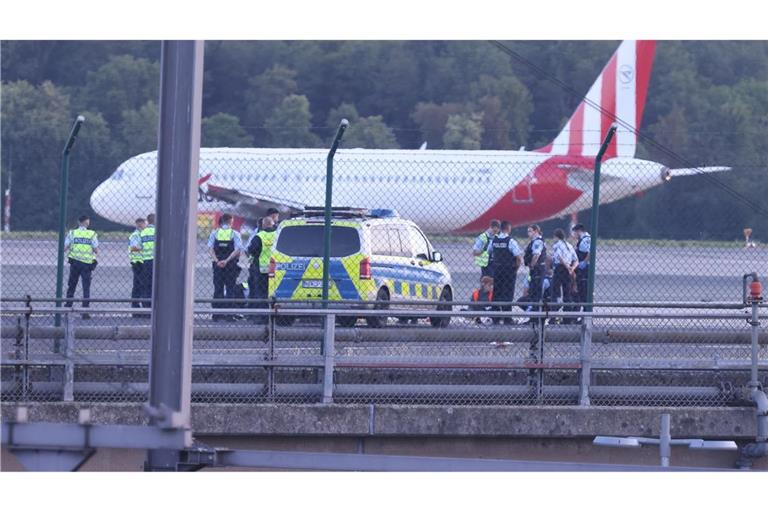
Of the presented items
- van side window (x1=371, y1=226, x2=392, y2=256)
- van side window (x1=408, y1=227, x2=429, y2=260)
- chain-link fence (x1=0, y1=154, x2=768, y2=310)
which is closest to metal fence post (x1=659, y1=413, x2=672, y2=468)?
chain-link fence (x1=0, y1=154, x2=768, y2=310)

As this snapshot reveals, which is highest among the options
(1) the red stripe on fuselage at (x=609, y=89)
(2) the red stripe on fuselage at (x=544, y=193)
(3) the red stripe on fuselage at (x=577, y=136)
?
(1) the red stripe on fuselage at (x=609, y=89)

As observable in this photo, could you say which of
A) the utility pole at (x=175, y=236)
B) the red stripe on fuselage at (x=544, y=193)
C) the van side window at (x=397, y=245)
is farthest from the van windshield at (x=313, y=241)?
the red stripe on fuselage at (x=544, y=193)

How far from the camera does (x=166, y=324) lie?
6.26 metres

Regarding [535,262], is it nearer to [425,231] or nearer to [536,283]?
[536,283]

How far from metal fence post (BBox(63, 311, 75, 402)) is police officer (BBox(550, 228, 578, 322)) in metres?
8.02

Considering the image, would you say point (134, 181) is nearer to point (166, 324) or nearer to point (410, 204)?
point (410, 204)

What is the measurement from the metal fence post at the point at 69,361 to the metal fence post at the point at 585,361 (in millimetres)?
3897

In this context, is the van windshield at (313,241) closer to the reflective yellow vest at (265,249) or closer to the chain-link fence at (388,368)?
the reflective yellow vest at (265,249)

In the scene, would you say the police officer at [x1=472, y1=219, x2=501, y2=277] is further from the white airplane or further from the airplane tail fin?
the airplane tail fin

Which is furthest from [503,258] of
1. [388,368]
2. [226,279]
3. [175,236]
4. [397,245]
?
[175,236]

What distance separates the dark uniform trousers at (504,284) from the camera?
16547 mm

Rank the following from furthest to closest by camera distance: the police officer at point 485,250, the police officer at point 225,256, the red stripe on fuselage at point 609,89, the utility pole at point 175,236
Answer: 1. the red stripe on fuselage at point 609,89
2. the police officer at point 485,250
3. the police officer at point 225,256
4. the utility pole at point 175,236

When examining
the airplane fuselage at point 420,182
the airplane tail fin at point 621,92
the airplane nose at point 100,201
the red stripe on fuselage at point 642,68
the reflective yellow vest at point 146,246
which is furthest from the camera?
the airplane tail fin at point 621,92

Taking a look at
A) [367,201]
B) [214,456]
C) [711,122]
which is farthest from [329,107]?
[214,456]
